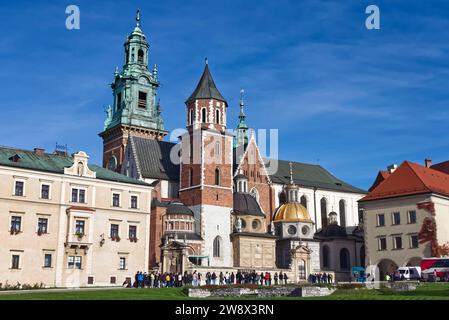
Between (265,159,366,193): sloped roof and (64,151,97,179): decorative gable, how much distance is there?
34.9 m

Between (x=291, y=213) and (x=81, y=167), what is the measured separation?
99.8 ft

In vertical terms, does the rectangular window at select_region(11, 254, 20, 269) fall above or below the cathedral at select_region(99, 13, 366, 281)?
below

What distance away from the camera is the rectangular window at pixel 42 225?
47.4 m

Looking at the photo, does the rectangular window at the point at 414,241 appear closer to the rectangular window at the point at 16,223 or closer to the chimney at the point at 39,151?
the chimney at the point at 39,151

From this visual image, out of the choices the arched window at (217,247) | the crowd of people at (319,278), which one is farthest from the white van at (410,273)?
the arched window at (217,247)

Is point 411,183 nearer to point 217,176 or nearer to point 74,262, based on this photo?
point 217,176

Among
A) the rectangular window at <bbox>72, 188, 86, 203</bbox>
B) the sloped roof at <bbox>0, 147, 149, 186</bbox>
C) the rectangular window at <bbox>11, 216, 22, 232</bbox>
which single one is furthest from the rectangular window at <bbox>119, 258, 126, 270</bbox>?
the rectangular window at <bbox>11, 216, 22, 232</bbox>

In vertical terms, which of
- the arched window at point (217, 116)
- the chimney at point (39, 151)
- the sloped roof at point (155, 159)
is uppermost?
the arched window at point (217, 116)

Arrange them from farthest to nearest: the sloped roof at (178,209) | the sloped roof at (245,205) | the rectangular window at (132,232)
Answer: the sloped roof at (245,205)
the sloped roof at (178,209)
the rectangular window at (132,232)

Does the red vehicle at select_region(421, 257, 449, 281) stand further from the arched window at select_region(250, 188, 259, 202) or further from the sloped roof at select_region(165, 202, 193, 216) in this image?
the arched window at select_region(250, 188, 259, 202)

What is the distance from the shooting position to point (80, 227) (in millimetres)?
49250

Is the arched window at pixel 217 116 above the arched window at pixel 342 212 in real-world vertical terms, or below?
above

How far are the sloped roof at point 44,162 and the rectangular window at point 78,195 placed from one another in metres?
1.81

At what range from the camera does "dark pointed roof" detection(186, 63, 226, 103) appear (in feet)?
229
